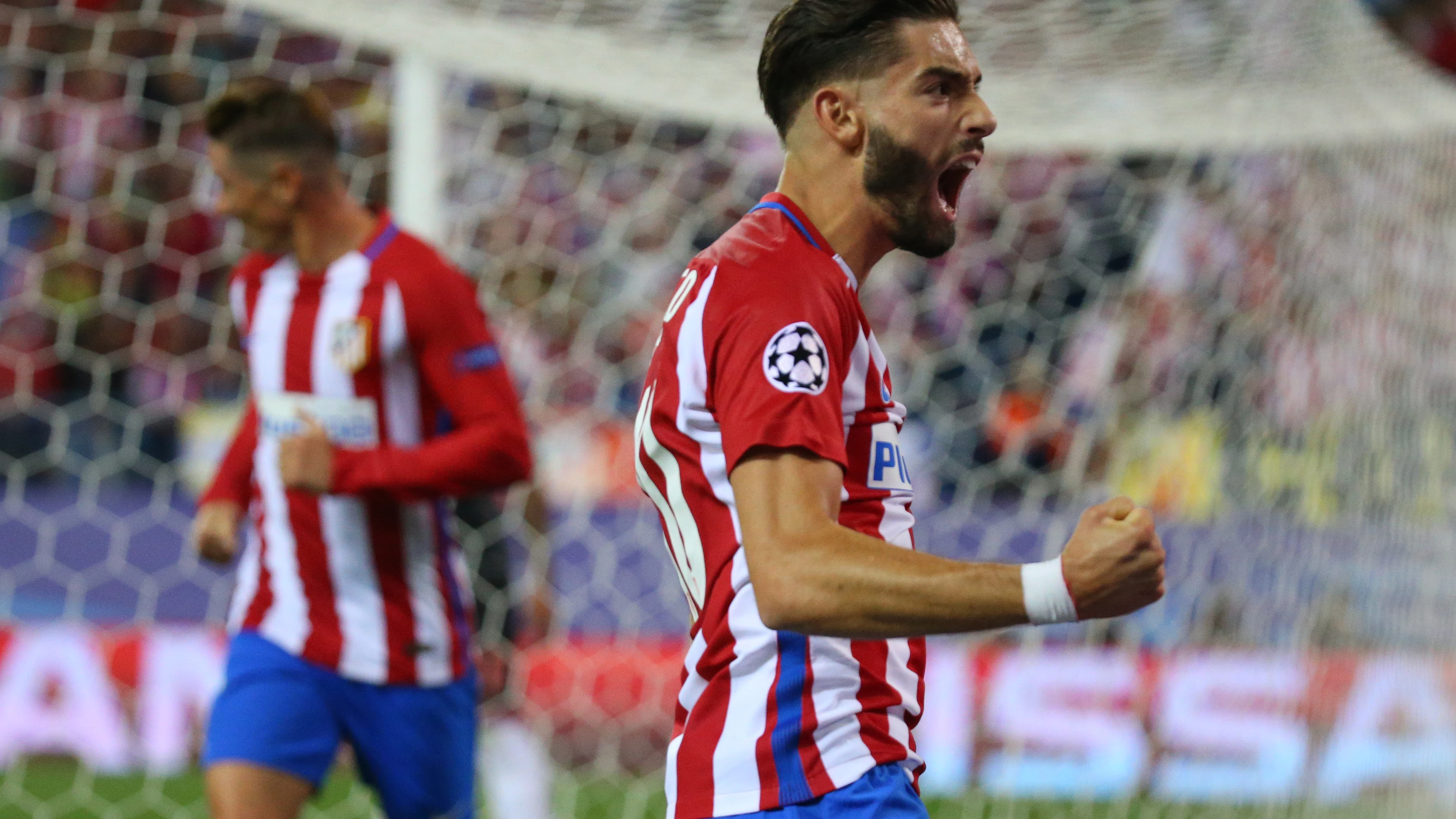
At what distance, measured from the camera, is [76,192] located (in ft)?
22.0

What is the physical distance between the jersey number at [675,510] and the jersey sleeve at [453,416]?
1.05 m

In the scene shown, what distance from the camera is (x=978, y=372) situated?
6.45 m

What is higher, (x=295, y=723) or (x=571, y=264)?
(x=571, y=264)

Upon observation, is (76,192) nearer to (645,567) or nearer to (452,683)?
(645,567)

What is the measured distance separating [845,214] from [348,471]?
1.31 m

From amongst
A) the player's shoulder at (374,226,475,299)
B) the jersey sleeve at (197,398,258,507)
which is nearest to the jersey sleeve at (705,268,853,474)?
the player's shoulder at (374,226,475,299)

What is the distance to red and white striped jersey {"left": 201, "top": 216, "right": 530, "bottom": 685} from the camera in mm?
2764

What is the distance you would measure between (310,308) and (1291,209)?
376 cm

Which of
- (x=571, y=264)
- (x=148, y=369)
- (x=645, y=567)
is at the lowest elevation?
(x=645, y=567)

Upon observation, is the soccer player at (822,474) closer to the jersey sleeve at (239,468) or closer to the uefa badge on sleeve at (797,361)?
the uefa badge on sleeve at (797,361)

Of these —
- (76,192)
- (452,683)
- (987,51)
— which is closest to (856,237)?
(452,683)

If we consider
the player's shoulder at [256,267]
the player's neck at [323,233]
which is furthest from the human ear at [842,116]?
the player's shoulder at [256,267]

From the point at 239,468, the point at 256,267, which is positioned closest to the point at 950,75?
the point at 256,267

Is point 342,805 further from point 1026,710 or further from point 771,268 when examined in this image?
point 771,268
